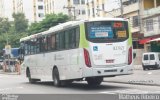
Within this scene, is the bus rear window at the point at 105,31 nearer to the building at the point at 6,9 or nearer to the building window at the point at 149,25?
the building window at the point at 149,25

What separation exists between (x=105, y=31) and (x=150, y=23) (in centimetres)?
3982

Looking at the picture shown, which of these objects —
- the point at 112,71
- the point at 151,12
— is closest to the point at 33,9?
the point at 151,12

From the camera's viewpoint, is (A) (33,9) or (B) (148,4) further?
(A) (33,9)

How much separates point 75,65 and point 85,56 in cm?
109

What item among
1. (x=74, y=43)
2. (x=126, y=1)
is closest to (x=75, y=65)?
(x=74, y=43)

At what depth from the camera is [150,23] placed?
60500 mm

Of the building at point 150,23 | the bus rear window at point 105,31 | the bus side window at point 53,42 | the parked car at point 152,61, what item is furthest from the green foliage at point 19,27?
the bus rear window at point 105,31

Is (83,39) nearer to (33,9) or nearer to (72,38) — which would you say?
(72,38)

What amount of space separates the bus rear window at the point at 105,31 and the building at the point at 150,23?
121 ft

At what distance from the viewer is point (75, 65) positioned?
72.5 ft

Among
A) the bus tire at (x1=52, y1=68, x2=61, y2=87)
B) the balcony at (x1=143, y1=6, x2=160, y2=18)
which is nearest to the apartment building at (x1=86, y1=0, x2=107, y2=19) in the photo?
the balcony at (x1=143, y1=6, x2=160, y2=18)

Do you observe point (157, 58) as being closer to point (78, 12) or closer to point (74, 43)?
point (74, 43)

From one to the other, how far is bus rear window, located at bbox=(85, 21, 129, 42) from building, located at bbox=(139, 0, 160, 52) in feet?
121

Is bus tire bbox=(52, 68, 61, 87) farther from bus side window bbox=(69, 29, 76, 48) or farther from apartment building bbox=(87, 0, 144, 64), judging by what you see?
apartment building bbox=(87, 0, 144, 64)
